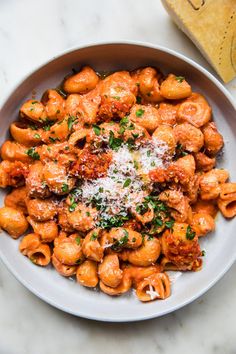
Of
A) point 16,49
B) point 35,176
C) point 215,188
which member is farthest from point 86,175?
point 16,49

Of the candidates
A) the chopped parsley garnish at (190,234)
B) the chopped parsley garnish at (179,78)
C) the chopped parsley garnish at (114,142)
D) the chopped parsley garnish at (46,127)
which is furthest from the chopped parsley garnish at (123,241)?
the chopped parsley garnish at (179,78)

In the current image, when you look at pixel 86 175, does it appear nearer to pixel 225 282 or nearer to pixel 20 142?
pixel 20 142

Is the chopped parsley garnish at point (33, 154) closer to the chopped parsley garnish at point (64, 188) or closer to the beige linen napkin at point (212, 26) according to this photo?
the chopped parsley garnish at point (64, 188)

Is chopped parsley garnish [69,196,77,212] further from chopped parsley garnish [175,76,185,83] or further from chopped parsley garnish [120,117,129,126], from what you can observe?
chopped parsley garnish [175,76,185,83]

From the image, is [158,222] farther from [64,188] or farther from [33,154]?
[33,154]

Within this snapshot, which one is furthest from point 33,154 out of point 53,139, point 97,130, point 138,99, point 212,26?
point 212,26

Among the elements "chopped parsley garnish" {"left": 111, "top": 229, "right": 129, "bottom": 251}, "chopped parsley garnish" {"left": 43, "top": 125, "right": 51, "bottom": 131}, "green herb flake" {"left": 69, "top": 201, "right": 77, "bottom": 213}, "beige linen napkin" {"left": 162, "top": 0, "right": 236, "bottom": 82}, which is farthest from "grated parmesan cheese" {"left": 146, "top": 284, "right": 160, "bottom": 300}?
"beige linen napkin" {"left": 162, "top": 0, "right": 236, "bottom": 82}
